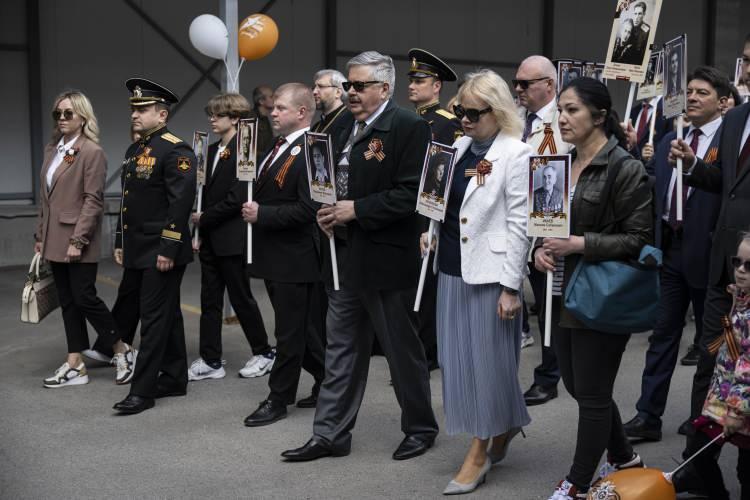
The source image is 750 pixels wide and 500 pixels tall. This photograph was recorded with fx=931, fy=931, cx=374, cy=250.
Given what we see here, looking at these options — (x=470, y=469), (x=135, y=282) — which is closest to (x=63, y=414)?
(x=135, y=282)

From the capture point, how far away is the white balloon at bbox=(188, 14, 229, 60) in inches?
322

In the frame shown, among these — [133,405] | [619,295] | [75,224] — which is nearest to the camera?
[619,295]

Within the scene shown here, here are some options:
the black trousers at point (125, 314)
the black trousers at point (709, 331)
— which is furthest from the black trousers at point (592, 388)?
the black trousers at point (125, 314)

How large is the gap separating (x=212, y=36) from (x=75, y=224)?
2760 mm

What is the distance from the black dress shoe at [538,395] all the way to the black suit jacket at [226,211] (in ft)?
6.84

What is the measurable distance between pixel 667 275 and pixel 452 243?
1.41 meters

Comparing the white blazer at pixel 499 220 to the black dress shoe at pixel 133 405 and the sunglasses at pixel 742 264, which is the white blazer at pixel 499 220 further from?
the black dress shoe at pixel 133 405

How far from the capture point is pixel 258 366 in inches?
253

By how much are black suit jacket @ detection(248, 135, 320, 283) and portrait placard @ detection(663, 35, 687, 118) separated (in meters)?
1.96

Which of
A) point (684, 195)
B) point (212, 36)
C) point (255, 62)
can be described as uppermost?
point (255, 62)

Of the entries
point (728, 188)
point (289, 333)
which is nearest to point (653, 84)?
point (728, 188)

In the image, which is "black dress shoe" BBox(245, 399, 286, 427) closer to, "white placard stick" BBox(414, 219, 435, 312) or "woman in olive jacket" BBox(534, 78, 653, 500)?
"white placard stick" BBox(414, 219, 435, 312)

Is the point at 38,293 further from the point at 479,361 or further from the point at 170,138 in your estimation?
the point at 479,361

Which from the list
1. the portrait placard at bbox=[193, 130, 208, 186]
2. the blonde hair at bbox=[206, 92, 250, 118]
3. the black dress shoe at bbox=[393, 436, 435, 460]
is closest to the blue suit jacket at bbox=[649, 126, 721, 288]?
the black dress shoe at bbox=[393, 436, 435, 460]
